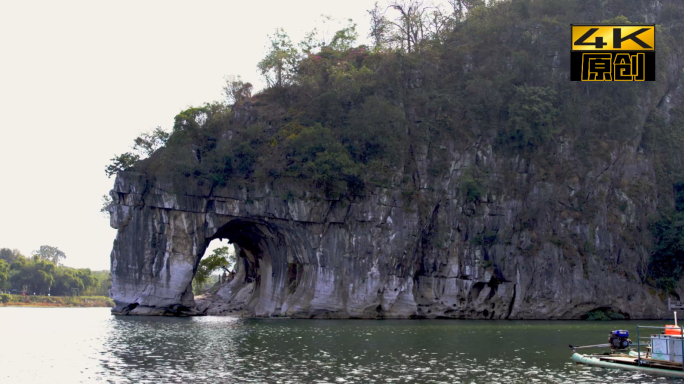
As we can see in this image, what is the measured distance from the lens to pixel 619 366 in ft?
75.0

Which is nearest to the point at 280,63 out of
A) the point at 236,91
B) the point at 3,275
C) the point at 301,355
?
the point at 236,91

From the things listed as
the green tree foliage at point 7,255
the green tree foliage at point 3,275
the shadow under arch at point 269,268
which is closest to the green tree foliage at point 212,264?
the shadow under arch at point 269,268

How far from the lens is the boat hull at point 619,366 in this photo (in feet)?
69.2

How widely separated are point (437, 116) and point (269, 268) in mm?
18268

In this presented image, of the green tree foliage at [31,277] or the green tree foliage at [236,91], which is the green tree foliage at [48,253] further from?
the green tree foliage at [236,91]

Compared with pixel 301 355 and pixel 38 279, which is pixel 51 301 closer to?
pixel 38 279

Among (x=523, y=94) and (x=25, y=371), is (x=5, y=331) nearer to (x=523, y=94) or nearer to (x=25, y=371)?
(x=25, y=371)

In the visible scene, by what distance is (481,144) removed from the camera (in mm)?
53156

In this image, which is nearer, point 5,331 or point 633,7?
point 5,331

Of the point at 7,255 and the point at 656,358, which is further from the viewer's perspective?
the point at 7,255

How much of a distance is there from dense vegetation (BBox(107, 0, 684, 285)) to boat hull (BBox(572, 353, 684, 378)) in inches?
1060

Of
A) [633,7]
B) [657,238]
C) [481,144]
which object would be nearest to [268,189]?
[481,144]

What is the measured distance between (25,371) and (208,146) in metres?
32.1

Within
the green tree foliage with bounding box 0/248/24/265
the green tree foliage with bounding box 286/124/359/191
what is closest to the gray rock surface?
the green tree foliage with bounding box 286/124/359/191
